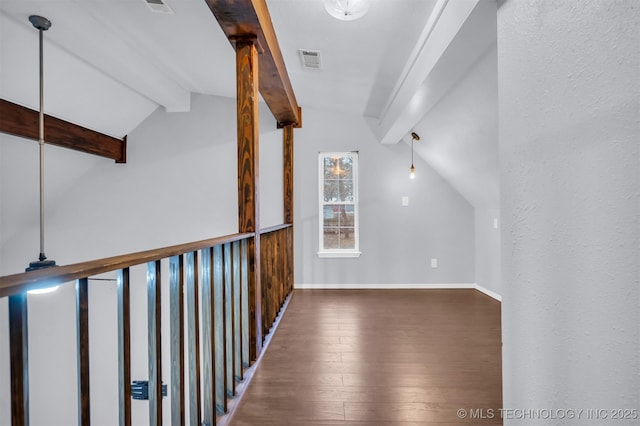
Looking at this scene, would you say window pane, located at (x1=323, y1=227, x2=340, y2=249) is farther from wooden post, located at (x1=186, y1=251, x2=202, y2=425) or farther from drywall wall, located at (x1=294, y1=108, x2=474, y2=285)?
wooden post, located at (x1=186, y1=251, x2=202, y2=425)

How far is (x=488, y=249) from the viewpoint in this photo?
4336 mm

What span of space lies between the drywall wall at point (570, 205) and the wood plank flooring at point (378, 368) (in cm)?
63

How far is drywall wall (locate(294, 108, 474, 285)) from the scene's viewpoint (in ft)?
15.6

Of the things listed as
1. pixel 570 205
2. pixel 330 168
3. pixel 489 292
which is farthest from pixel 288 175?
pixel 570 205

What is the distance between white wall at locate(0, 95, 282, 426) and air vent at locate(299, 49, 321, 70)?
5.28ft

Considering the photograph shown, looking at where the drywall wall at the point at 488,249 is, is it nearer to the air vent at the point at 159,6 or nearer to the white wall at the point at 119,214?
the white wall at the point at 119,214

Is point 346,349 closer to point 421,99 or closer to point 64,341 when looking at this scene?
point 421,99

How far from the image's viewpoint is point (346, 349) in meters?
2.67

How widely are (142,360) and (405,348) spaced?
11.8 ft

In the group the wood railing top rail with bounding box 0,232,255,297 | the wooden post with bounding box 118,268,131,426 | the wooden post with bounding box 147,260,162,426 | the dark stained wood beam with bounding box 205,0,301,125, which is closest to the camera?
the wood railing top rail with bounding box 0,232,255,297

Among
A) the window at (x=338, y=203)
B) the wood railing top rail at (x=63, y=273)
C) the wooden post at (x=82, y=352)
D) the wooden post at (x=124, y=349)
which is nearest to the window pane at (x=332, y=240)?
the window at (x=338, y=203)

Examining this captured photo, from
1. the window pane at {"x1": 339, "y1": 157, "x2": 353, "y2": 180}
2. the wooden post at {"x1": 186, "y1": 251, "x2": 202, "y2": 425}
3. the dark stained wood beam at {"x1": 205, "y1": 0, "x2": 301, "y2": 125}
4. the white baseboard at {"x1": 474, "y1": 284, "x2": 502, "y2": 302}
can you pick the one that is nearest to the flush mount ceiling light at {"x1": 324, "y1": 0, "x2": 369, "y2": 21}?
the dark stained wood beam at {"x1": 205, "y1": 0, "x2": 301, "y2": 125}

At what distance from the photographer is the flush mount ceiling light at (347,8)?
2203mm

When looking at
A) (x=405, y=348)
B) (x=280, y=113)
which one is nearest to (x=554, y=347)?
(x=405, y=348)
